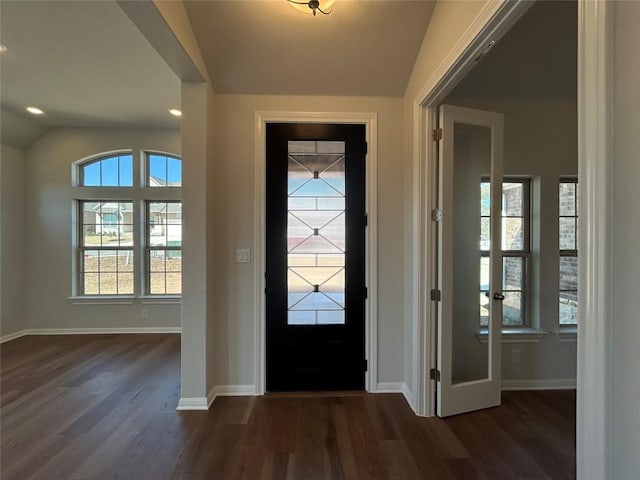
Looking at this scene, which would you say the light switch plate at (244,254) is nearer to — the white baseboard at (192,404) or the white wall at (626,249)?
the white baseboard at (192,404)

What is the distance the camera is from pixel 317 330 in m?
2.55

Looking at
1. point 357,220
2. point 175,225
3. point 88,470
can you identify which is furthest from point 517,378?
point 175,225


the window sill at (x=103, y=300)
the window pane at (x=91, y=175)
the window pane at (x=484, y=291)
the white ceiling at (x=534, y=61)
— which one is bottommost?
the window sill at (x=103, y=300)

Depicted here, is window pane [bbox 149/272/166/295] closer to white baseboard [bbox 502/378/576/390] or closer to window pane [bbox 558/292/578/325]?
white baseboard [bbox 502/378/576/390]

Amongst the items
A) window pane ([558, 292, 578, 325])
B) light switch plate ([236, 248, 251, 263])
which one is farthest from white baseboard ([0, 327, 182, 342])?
window pane ([558, 292, 578, 325])

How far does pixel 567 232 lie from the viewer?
277cm

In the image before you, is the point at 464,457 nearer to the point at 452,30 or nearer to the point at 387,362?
the point at 387,362

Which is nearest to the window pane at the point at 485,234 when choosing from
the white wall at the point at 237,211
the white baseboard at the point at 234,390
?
the white wall at the point at 237,211

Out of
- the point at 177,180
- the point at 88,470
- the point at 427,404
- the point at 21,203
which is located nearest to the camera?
the point at 88,470

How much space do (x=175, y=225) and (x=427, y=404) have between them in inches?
153

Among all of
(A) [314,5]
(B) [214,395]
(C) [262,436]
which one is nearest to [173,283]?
(B) [214,395]

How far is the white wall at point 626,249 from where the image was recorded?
739 mm

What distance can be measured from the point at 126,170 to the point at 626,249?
5.08 meters

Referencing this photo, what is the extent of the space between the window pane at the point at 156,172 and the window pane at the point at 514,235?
4367 millimetres
